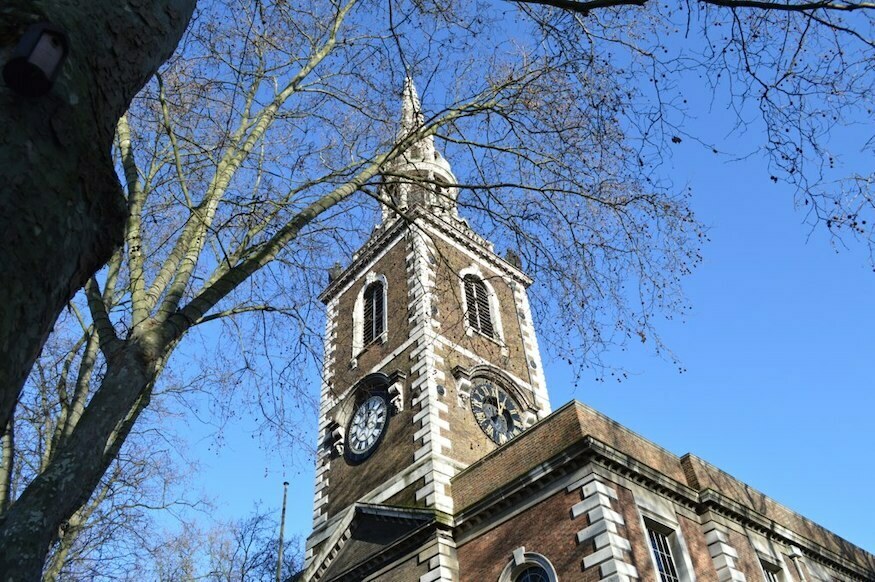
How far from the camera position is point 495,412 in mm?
21828

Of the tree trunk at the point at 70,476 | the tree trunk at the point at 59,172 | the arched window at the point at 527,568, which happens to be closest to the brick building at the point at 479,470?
the arched window at the point at 527,568

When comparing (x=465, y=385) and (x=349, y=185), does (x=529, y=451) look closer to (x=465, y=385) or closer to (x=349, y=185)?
(x=465, y=385)

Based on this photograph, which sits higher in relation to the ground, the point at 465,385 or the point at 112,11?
the point at 465,385

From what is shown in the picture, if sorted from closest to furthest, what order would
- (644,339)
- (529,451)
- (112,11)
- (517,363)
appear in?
(112,11)
(644,339)
(529,451)
(517,363)

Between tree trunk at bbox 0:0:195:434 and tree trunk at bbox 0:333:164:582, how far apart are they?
2.34m

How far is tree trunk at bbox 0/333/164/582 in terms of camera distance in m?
4.26

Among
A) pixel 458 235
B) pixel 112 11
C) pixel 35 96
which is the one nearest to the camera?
pixel 35 96

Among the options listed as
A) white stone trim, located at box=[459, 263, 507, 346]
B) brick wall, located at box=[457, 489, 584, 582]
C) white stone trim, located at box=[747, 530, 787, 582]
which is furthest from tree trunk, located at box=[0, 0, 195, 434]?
white stone trim, located at box=[459, 263, 507, 346]

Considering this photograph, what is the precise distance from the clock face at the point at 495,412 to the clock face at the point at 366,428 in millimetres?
2752

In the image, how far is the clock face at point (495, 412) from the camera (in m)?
21.1

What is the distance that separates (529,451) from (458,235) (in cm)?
1138

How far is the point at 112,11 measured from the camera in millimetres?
2859

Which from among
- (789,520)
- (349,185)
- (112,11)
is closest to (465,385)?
(789,520)

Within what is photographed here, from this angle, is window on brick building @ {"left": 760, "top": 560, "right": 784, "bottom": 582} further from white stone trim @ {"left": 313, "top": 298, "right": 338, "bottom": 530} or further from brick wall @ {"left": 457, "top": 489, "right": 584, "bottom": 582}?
white stone trim @ {"left": 313, "top": 298, "right": 338, "bottom": 530}
